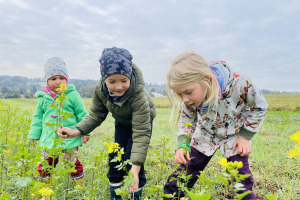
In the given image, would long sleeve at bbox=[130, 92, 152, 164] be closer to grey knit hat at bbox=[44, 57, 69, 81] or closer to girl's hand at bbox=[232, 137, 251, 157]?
girl's hand at bbox=[232, 137, 251, 157]

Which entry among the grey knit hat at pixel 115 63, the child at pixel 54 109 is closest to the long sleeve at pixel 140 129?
the grey knit hat at pixel 115 63

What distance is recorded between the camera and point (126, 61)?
80.4 inches

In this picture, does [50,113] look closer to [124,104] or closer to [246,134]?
[124,104]

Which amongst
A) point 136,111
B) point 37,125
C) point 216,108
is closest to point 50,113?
point 37,125

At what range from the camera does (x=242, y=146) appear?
6.40 ft

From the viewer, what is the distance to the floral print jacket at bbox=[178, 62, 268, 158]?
1939 millimetres

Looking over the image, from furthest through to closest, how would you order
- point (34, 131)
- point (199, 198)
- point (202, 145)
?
point (34, 131), point (202, 145), point (199, 198)

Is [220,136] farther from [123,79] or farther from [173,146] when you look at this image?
[173,146]

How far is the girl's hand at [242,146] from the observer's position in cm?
192

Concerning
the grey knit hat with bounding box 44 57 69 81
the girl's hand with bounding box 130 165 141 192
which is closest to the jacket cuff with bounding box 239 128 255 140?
the girl's hand with bounding box 130 165 141 192

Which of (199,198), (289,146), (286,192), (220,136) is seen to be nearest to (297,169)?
(286,192)

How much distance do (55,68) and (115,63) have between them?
48.2 inches

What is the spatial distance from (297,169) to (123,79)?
2.73 metres

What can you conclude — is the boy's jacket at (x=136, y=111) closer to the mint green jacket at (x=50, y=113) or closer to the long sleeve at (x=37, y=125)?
the mint green jacket at (x=50, y=113)
